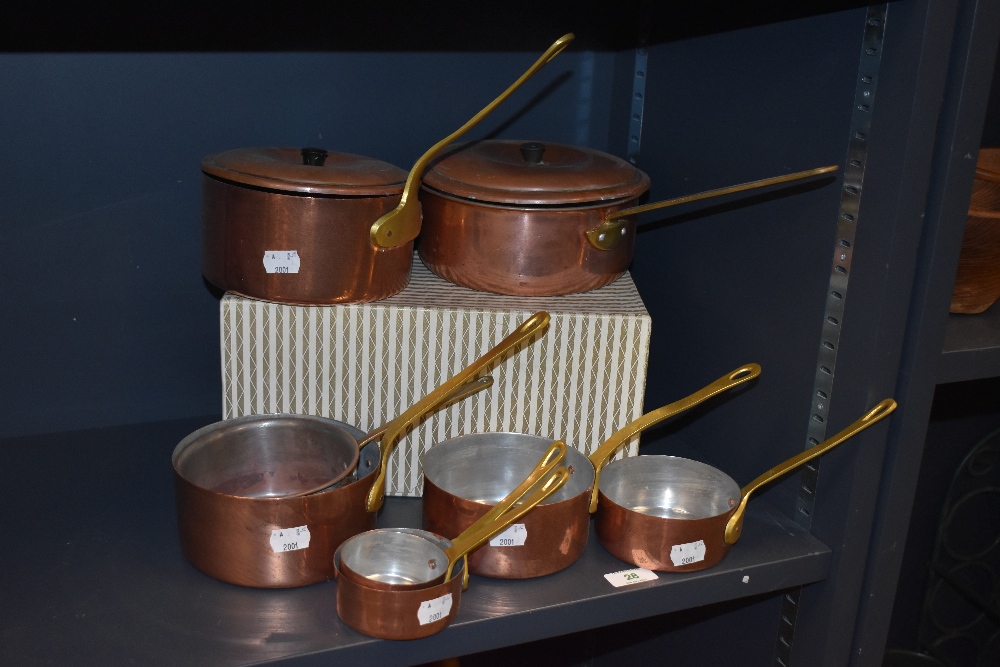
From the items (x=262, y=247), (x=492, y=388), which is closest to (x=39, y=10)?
(x=262, y=247)

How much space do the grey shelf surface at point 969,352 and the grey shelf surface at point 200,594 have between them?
0.21 meters

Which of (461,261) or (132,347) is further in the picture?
(132,347)

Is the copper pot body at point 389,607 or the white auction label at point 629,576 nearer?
the copper pot body at point 389,607

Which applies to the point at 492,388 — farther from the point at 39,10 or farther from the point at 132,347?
the point at 39,10

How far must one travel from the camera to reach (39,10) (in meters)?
0.99

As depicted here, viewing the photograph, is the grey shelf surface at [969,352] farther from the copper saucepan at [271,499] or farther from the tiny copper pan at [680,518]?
the copper saucepan at [271,499]

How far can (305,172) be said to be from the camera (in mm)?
884

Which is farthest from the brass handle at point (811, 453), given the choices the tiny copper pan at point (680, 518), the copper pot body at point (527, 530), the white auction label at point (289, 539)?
the white auction label at point (289, 539)

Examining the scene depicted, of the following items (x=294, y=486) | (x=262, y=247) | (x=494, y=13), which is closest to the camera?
(x=262, y=247)

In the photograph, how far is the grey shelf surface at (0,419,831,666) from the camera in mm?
777

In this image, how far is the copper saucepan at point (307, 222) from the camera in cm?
87

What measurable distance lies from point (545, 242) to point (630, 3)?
16.7 inches

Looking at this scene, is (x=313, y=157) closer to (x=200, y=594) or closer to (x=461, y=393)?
(x=461, y=393)

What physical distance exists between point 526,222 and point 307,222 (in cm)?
20
